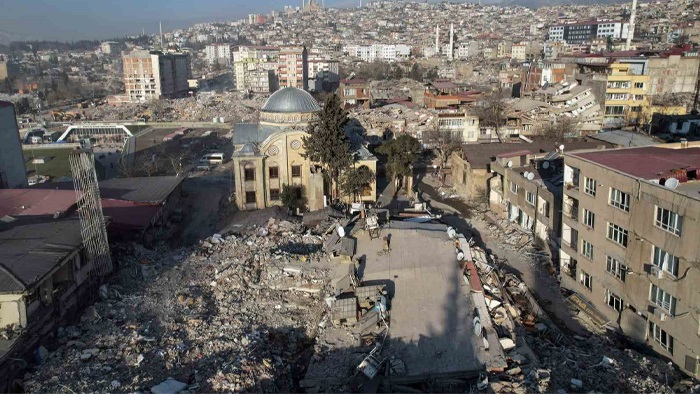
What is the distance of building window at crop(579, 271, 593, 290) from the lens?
17578mm

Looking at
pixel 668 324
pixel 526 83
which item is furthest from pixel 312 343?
pixel 526 83

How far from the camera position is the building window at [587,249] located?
688 inches

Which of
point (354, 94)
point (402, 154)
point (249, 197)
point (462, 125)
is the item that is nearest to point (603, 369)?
point (402, 154)

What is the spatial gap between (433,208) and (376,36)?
175655mm

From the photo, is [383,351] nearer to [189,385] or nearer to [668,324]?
[189,385]

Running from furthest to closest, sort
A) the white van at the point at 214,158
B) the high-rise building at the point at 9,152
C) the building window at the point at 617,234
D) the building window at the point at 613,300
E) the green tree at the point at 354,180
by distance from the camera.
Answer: the white van at the point at 214,158, the high-rise building at the point at 9,152, the green tree at the point at 354,180, the building window at the point at 613,300, the building window at the point at 617,234

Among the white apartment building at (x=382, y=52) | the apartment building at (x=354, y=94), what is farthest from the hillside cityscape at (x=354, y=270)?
the white apartment building at (x=382, y=52)

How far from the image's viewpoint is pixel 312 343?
574 inches

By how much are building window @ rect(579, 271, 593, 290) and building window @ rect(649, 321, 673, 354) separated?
9.76 feet

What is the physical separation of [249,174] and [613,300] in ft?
60.8

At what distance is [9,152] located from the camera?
92.1 ft

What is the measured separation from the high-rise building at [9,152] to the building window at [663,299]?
2956cm

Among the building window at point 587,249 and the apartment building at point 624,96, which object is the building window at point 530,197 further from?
the apartment building at point 624,96

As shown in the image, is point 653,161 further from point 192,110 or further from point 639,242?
point 192,110
